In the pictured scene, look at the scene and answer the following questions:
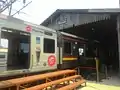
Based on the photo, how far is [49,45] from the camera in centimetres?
839

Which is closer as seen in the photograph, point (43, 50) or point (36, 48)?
point (36, 48)

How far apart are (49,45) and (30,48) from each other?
1.42 m

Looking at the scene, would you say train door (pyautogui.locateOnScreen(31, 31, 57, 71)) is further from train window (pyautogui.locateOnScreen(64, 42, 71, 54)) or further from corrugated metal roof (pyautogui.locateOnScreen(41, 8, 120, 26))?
corrugated metal roof (pyautogui.locateOnScreen(41, 8, 120, 26))

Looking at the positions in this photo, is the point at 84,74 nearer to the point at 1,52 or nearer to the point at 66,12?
the point at 66,12

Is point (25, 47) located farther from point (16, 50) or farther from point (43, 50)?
point (43, 50)

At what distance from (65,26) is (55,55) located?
309 inches

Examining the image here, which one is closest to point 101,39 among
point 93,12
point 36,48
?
point 93,12

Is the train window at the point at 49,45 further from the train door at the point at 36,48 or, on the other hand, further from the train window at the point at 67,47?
the train window at the point at 67,47

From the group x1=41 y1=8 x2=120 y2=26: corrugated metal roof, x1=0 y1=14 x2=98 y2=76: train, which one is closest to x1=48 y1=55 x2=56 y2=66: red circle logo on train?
x1=0 y1=14 x2=98 y2=76: train

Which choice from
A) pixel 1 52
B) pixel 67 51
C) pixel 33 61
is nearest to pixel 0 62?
pixel 1 52

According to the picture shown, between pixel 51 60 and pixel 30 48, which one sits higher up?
pixel 30 48

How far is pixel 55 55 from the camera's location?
8.86 meters

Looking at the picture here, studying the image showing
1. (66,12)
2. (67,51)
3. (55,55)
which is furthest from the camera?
(66,12)

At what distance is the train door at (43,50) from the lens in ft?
23.9
